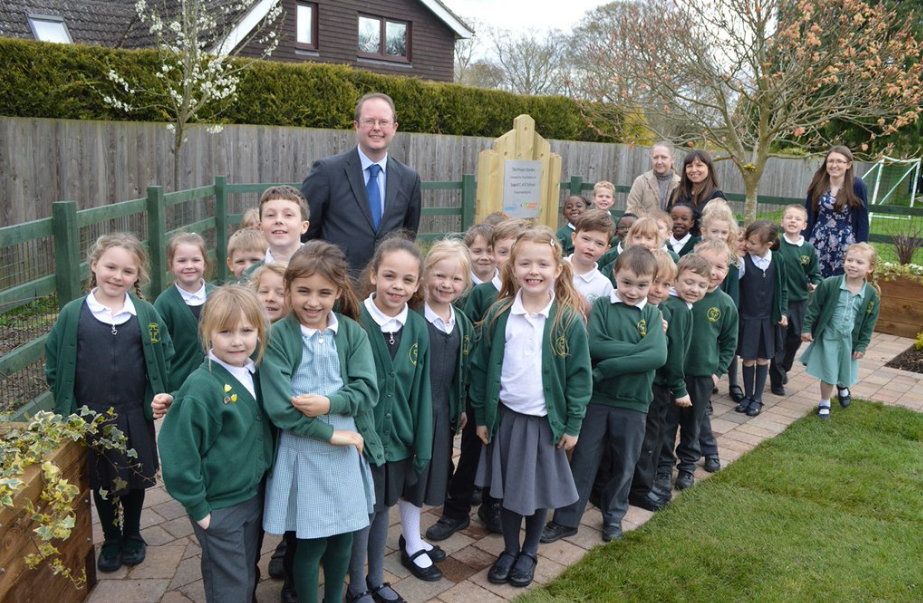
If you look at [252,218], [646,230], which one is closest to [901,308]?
[646,230]

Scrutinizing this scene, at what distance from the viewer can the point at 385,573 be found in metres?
3.39

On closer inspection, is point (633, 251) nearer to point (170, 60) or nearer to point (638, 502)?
point (638, 502)

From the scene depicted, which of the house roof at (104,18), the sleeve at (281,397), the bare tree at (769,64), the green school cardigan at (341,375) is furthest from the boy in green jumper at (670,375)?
the house roof at (104,18)

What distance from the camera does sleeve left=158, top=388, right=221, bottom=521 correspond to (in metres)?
2.41

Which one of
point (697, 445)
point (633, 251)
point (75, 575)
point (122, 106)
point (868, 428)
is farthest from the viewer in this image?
point (122, 106)

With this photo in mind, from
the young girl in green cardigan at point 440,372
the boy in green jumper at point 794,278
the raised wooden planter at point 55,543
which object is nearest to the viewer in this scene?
the raised wooden planter at point 55,543

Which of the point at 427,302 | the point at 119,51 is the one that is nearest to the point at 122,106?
the point at 119,51

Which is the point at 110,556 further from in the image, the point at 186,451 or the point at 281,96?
the point at 281,96

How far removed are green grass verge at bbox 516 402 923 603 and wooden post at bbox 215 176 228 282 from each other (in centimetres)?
532

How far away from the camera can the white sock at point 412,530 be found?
3385 millimetres

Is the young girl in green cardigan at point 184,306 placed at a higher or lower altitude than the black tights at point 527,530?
higher

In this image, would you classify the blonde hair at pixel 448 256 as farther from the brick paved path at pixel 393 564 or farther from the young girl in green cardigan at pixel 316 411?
the brick paved path at pixel 393 564

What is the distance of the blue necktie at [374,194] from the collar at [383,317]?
1300 millimetres

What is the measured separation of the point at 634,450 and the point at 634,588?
70cm
